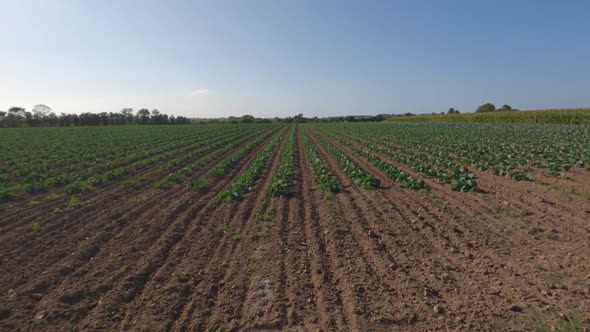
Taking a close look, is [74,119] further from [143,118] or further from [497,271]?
[497,271]

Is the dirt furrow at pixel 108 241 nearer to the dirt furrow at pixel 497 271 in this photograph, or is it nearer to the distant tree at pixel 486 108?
the dirt furrow at pixel 497 271

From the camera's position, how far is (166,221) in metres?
7.69

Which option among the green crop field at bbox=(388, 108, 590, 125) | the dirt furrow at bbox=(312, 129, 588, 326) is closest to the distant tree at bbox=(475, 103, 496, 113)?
the green crop field at bbox=(388, 108, 590, 125)

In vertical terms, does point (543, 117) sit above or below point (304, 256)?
above

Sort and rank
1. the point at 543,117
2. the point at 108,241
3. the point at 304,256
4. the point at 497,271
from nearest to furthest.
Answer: the point at 497,271, the point at 304,256, the point at 108,241, the point at 543,117

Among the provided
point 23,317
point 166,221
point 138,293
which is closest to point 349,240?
point 138,293

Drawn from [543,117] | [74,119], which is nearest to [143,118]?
[74,119]

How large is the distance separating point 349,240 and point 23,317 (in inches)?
208

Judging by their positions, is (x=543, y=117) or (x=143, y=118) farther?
(x=143, y=118)

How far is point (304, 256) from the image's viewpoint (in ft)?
18.2

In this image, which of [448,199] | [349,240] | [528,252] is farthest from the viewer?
[448,199]

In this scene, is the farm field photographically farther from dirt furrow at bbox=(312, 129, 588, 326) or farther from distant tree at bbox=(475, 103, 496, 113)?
distant tree at bbox=(475, 103, 496, 113)

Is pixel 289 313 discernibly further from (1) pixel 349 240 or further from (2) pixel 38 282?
(2) pixel 38 282

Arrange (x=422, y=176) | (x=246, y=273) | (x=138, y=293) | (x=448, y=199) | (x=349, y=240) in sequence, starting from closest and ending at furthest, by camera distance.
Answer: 1. (x=138, y=293)
2. (x=246, y=273)
3. (x=349, y=240)
4. (x=448, y=199)
5. (x=422, y=176)
